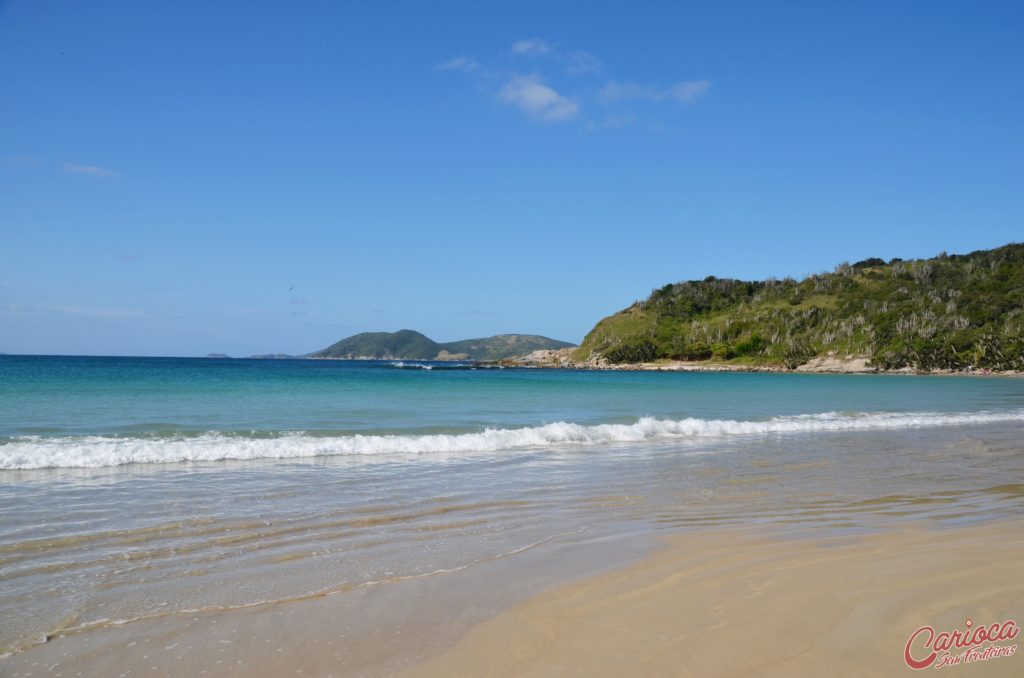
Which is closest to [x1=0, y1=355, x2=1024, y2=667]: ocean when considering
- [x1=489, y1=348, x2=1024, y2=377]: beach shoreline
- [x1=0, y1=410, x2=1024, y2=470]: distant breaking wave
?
[x1=0, y1=410, x2=1024, y2=470]: distant breaking wave

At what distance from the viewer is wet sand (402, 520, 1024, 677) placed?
4238mm

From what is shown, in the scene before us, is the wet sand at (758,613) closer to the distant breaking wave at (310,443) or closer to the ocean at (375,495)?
the ocean at (375,495)

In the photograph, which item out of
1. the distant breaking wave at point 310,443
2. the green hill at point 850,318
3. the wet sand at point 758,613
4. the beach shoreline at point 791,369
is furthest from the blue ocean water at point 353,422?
the green hill at point 850,318

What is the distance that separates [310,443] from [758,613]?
490 inches

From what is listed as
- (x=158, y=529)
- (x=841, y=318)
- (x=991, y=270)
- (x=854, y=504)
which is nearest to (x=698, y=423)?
(x=854, y=504)

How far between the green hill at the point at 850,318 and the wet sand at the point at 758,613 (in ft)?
380

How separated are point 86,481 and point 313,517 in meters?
5.19

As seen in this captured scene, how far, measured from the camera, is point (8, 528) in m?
7.75

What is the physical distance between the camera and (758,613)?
511 centimetres

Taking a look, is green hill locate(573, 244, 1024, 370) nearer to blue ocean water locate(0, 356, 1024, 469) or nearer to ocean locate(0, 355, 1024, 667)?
blue ocean water locate(0, 356, 1024, 469)

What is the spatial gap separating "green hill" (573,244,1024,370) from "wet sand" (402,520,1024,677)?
11585 cm

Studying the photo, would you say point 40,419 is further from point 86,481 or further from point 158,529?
point 158,529

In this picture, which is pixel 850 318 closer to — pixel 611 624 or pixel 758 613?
pixel 758 613

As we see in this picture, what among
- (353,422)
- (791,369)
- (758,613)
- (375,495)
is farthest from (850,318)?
(758,613)
